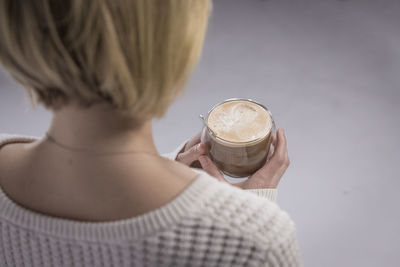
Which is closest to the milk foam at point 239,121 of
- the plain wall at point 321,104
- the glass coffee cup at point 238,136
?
the glass coffee cup at point 238,136

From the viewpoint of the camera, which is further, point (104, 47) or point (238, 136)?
point (238, 136)

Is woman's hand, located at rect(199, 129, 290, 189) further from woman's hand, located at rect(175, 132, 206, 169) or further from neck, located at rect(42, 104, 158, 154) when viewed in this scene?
neck, located at rect(42, 104, 158, 154)

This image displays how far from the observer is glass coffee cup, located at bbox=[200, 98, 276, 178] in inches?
26.0

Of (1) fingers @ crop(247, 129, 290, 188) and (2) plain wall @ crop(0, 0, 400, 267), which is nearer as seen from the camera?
(1) fingers @ crop(247, 129, 290, 188)

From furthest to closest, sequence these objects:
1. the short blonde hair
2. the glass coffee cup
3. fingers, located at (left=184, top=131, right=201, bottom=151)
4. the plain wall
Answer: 1. the plain wall
2. fingers, located at (left=184, top=131, right=201, bottom=151)
3. the glass coffee cup
4. the short blonde hair

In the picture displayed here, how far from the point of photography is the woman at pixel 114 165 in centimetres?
34

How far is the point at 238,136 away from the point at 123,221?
0.29m

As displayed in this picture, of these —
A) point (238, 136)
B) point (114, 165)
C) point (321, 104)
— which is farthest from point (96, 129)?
point (321, 104)

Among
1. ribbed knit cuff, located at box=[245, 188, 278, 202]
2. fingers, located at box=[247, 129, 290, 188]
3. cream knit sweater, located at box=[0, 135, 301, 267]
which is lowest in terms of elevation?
ribbed knit cuff, located at box=[245, 188, 278, 202]

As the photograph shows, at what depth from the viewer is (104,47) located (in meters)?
0.34

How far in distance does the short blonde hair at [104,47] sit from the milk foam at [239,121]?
0.28m

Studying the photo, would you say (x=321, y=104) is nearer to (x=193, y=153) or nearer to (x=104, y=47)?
(x=193, y=153)

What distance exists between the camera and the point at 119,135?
0.41m

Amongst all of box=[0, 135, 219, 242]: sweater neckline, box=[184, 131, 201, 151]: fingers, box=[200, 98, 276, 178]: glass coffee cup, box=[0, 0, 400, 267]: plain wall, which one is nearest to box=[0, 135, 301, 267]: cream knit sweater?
box=[0, 135, 219, 242]: sweater neckline
